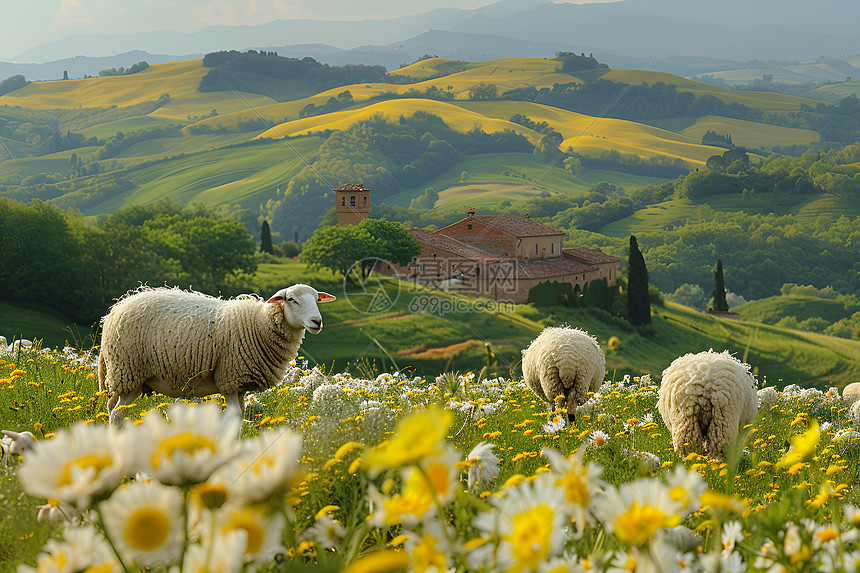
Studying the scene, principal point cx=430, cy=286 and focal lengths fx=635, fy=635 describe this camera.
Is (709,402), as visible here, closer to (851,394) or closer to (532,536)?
(532,536)

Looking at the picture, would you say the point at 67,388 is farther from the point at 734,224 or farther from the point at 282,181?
the point at 282,181

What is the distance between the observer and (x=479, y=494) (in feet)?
13.1

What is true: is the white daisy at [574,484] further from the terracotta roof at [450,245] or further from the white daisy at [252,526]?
the terracotta roof at [450,245]

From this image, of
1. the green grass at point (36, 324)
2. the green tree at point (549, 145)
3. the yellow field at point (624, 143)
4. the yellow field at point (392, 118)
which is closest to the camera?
the green grass at point (36, 324)

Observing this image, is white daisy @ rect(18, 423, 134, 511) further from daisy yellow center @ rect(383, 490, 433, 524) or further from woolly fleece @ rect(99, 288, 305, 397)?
woolly fleece @ rect(99, 288, 305, 397)

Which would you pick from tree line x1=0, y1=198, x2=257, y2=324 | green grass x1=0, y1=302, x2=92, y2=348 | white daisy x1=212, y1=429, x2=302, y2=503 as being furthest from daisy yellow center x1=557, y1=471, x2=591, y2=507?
tree line x1=0, y1=198, x2=257, y2=324

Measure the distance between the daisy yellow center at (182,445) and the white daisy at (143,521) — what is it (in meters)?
0.08

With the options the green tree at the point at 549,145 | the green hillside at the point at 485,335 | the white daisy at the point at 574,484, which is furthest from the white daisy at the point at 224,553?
the green tree at the point at 549,145

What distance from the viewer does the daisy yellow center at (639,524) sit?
153 centimetres

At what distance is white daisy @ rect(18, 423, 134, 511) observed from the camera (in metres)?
1.52

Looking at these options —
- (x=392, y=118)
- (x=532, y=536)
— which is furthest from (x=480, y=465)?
(x=392, y=118)

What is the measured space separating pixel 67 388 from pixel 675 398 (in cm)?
836

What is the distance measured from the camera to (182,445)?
5.06 ft

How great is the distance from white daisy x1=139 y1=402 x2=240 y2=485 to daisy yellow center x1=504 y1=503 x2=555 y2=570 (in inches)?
29.1
